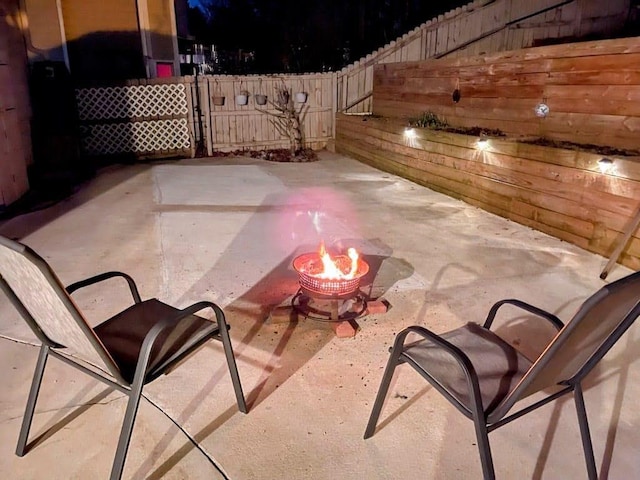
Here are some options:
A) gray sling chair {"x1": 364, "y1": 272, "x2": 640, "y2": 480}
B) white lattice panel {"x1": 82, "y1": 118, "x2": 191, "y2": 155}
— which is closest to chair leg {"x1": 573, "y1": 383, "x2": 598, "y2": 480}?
gray sling chair {"x1": 364, "y1": 272, "x2": 640, "y2": 480}

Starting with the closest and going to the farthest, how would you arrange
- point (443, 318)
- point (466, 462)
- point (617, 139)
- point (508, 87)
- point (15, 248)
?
point (15, 248)
point (466, 462)
point (443, 318)
point (617, 139)
point (508, 87)

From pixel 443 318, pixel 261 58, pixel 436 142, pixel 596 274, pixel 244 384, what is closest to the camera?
pixel 244 384

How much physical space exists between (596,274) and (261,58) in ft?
53.7

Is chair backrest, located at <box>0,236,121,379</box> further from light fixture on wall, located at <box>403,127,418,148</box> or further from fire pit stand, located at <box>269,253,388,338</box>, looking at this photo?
light fixture on wall, located at <box>403,127,418,148</box>

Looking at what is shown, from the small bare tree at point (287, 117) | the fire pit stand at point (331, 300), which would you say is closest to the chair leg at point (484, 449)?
the fire pit stand at point (331, 300)

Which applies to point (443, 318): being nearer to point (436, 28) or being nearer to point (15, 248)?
point (15, 248)

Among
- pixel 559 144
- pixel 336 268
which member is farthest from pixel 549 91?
pixel 336 268

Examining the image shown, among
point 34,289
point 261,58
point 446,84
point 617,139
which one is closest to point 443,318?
point 34,289

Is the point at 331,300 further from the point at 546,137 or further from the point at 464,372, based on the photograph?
the point at 546,137

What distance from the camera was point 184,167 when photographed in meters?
8.56

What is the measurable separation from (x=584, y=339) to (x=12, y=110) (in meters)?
6.85

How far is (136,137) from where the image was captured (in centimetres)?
938

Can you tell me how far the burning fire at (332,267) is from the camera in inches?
112

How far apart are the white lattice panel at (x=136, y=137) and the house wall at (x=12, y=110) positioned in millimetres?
1636
